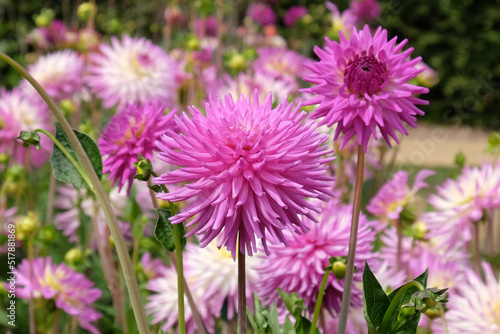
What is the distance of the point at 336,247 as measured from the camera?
65 cm

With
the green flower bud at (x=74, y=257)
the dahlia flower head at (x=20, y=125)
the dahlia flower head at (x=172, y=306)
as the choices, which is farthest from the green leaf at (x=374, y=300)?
the dahlia flower head at (x=20, y=125)

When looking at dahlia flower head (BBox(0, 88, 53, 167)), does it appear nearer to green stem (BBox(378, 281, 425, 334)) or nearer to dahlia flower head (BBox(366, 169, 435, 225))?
dahlia flower head (BBox(366, 169, 435, 225))

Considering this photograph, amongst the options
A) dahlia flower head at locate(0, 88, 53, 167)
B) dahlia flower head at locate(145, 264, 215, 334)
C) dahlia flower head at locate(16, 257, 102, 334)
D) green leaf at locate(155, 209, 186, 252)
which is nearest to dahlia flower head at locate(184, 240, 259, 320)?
dahlia flower head at locate(145, 264, 215, 334)

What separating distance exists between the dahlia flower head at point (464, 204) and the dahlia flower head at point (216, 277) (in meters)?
0.36

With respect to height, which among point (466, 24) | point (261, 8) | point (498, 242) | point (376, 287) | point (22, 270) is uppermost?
point (466, 24)

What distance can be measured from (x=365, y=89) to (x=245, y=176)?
156 mm

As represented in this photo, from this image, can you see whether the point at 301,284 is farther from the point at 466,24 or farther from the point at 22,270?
the point at 466,24

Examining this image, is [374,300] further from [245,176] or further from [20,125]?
[20,125]

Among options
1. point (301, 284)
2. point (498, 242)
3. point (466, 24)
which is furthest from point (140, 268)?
point (466, 24)

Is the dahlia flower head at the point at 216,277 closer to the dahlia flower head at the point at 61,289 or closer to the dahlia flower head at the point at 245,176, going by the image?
the dahlia flower head at the point at 61,289

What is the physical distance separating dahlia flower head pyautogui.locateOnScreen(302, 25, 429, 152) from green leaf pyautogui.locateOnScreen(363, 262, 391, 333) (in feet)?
0.39

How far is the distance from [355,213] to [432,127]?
288 inches

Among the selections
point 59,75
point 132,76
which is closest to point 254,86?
point 132,76

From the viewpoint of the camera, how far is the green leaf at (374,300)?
484mm
